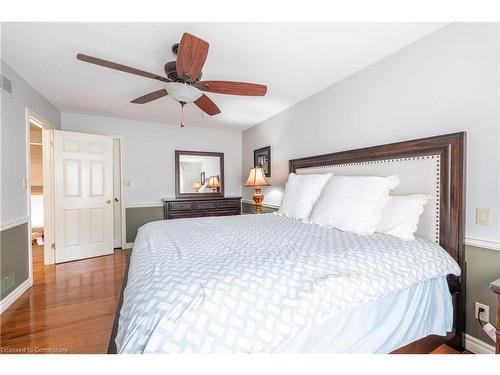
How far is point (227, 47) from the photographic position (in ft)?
6.35

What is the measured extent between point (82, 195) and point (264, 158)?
2966mm

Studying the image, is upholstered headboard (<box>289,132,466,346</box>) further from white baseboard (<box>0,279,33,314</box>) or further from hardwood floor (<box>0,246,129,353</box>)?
white baseboard (<box>0,279,33,314</box>)

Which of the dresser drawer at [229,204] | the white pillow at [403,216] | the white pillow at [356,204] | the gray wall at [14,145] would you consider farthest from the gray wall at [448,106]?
the gray wall at [14,145]

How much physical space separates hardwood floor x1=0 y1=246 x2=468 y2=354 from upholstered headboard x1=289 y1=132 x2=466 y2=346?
0.70m

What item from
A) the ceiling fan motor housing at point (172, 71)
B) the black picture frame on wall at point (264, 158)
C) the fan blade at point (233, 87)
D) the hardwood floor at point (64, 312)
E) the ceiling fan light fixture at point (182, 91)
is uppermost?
the ceiling fan motor housing at point (172, 71)

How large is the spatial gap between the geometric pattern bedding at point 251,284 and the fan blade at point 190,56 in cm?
117

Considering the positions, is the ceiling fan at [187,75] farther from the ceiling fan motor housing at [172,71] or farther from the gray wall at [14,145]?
the gray wall at [14,145]

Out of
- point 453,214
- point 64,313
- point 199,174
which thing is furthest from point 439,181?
point 199,174

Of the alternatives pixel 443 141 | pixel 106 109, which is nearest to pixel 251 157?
pixel 106 109

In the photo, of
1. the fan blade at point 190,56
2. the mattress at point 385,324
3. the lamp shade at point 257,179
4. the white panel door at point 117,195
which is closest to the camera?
the mattress at point 385,324

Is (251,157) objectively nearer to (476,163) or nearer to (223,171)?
(223,171)

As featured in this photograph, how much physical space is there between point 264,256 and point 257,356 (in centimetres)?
43

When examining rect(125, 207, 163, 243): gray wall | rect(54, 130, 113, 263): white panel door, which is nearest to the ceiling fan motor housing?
rect(54, 130, 113, 263): white panel door

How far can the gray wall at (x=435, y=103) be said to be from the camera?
1.48 metres
